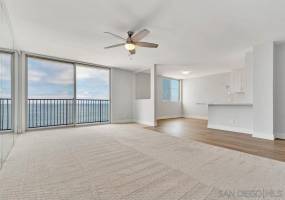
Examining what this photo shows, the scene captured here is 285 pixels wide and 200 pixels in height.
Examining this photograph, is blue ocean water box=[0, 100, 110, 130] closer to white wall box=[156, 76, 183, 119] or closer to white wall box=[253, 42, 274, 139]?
white wall box=[156, 76, 183, 119]

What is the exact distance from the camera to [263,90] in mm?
3736

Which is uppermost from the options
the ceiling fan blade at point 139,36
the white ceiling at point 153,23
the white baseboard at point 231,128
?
the white ceiling at point 153,23

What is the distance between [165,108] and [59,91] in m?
5.27

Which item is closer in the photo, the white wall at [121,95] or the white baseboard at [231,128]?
the white baseboard at [231,128]

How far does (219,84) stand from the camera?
7703 millimetres

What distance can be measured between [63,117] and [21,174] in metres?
4.19

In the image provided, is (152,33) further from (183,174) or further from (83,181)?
(83,181)

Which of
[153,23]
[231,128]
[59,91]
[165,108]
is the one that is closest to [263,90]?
[231,128]

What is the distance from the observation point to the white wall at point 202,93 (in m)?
7.60

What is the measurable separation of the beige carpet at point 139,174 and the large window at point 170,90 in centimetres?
602

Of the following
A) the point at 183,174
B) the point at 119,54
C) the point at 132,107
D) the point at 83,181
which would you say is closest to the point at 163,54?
the point at 119,54

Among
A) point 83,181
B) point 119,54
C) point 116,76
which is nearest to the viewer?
point 83,181

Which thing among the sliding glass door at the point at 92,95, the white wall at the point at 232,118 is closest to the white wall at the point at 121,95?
the sliding glass door at the point at 92,95

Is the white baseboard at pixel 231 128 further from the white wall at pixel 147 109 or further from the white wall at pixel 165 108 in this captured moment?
the white wall at pixel 165 108
